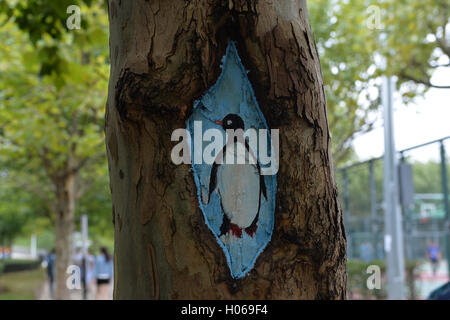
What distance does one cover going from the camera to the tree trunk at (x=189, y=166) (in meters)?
1.79

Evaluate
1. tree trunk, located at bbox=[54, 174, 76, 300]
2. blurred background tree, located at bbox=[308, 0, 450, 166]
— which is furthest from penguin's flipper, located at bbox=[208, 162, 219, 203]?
tree trunk, located at bbox=[54, 174, 76, 300]

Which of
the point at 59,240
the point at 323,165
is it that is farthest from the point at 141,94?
the point at 59,240

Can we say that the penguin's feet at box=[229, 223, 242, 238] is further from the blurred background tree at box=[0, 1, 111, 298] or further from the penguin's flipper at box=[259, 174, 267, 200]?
the blurred background tree at box=[0, 1, 111, 298]

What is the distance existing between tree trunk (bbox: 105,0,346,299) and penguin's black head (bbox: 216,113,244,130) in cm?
10

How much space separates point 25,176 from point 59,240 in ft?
15.2

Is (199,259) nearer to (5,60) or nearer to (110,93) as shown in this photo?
(110,93)

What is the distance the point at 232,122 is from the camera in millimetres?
1909

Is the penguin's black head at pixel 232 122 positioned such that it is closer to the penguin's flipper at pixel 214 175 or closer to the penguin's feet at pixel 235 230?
the penguin's flipper at pixel 214 175

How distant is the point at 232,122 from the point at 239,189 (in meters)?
0.26

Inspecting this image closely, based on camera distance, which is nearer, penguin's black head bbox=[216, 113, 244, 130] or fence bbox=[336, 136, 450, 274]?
penguin's black head bbox=[216, 113, 244, 130]

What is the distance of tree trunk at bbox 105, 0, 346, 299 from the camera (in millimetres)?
1786

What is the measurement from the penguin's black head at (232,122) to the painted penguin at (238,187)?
5 cm

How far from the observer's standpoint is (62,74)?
4762 mm

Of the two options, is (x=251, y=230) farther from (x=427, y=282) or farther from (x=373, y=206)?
(x=427, y=282)
